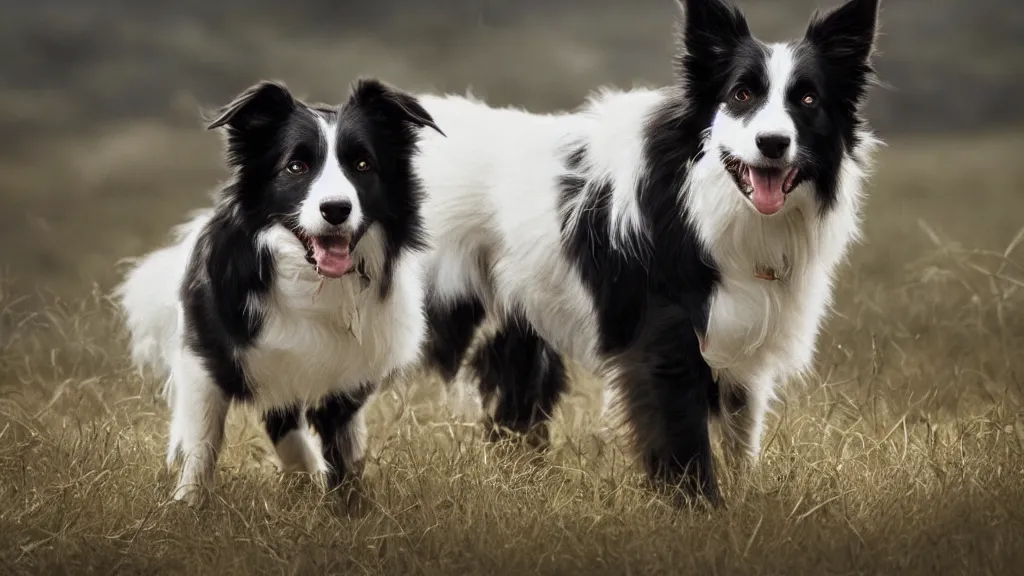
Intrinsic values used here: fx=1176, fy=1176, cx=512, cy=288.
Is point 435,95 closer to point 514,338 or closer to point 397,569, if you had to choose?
point 514,338

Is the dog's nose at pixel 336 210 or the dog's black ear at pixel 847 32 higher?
the dog's black ear at pixel 847 32

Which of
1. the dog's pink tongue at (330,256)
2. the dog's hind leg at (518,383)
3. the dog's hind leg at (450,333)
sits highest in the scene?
the dog's pink tongue at (330,256)

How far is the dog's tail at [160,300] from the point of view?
488 cm

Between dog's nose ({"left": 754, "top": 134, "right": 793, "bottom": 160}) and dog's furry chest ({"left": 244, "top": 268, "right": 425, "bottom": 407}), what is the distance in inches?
57.0

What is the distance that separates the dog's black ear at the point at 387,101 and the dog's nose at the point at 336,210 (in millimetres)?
547

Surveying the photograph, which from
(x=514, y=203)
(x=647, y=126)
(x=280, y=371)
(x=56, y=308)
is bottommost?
(x=56, y=308)

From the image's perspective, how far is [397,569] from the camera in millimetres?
3877

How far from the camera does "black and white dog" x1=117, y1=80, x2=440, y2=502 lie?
414 centimetres

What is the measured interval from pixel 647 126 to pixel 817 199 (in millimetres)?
762

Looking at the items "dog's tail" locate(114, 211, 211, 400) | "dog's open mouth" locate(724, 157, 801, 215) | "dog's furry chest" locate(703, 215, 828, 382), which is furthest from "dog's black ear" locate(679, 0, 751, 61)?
"dog's tail" locate(114, 211, 211, 400)

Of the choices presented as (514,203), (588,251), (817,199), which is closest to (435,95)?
(514,203)

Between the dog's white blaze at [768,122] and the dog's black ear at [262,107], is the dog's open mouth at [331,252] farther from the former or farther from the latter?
the dog's white blaze at [768,122]

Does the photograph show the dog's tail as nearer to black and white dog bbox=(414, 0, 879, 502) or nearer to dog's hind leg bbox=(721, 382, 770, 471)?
black and white dog bbox=(414, 0, 879, 502)

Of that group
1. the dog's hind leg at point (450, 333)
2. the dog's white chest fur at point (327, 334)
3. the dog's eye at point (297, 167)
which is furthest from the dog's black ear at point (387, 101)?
the dog's hind leg at point (450, 333)
